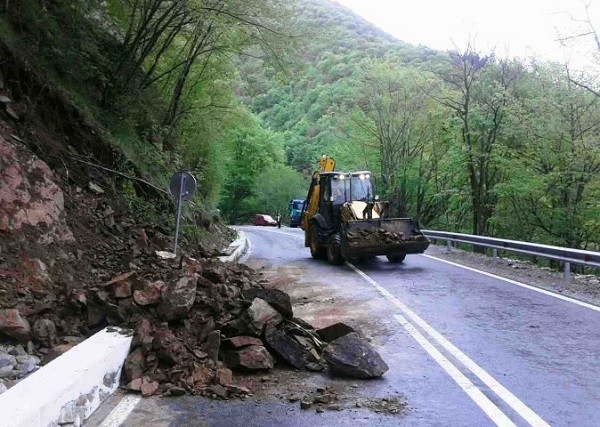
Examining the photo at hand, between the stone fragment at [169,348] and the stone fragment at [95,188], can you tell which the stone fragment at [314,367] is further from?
the stone fragment at [95,188]

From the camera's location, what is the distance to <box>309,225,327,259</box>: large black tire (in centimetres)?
1767

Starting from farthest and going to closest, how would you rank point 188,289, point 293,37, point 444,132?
1. point 444,132
2. point 293,37
3. point 188,289

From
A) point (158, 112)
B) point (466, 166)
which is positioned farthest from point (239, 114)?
point (466, 166)

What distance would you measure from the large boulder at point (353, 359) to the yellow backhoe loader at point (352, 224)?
877cm

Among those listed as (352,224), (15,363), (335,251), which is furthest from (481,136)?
(15,363)

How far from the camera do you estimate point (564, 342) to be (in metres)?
7.07

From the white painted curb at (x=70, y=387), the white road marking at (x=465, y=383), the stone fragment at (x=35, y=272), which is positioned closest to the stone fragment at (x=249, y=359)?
the white painted curb at (x=70, y=387)

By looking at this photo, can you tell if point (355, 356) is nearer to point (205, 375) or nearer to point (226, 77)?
point (205, 375)

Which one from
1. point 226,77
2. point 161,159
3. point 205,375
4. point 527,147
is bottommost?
point 205,375

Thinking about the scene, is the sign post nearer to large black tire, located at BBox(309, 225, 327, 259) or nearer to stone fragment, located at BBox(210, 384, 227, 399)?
stone fragment, located at BBox(210, 384, 227, 399)

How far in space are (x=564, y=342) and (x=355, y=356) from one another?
10.0 ft

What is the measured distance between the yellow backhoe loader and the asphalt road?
2.65 m

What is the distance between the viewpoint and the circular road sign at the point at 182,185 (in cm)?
1111

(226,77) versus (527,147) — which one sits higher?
(226,77)
